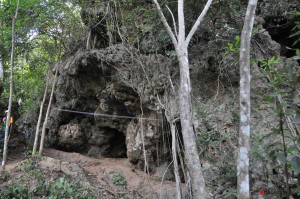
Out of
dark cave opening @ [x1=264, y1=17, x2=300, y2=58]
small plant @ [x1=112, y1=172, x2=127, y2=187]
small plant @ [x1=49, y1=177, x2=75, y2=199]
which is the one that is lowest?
small plant @ [x1=112, y1=172, x2=127, y2=187]

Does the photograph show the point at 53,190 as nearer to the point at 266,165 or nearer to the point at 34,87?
the point at 266,165

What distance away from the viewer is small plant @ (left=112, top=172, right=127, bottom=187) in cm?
843

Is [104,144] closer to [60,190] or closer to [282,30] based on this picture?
[60,190]

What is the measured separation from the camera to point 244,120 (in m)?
3.58

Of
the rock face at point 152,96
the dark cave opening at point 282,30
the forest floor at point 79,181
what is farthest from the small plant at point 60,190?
the dark cave opening at point 282,30

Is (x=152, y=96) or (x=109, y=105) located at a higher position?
(x=152, y=96)

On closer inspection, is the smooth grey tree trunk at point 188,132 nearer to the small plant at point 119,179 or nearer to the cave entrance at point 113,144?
the small plant at point 119,179

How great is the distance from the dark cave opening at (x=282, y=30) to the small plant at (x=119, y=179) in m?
5.41

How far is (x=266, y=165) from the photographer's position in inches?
199

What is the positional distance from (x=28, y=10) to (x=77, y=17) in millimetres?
1581

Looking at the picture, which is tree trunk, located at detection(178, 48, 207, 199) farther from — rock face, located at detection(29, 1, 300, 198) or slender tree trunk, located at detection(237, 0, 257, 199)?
rock face, located at detection(29, 1, 300, 198)

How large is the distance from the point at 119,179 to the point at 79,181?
4.30 ft

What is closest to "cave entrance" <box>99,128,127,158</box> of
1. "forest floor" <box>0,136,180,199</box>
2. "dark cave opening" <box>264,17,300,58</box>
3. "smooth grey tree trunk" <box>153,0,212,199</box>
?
"forest floor" <box>0,136,180,199</box>

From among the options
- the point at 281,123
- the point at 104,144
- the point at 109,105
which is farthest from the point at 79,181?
the point at 281,123
